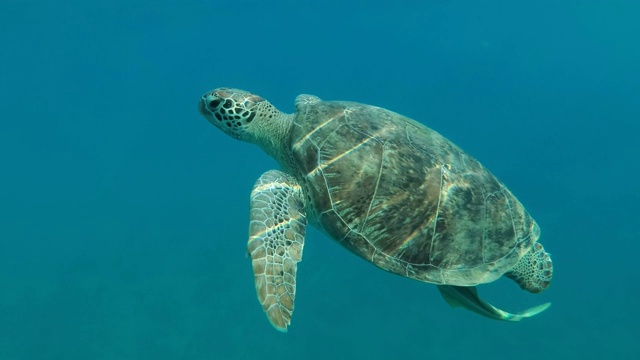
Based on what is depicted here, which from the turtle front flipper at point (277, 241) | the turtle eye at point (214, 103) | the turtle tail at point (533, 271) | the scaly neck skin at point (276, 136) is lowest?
the turtle tail at point (533, 271)

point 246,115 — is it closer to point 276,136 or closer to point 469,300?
point 276,136

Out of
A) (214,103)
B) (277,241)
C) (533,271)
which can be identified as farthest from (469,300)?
(214,103)

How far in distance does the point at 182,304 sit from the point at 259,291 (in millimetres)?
6841

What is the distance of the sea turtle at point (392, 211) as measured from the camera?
11.3ft

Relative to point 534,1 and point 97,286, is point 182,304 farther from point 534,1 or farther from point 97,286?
point 534,1

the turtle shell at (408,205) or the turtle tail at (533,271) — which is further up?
the turtle shell at (408,205)

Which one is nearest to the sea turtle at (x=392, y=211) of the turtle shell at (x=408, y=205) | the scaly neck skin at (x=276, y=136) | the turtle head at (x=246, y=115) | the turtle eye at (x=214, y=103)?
the turtle shell at (x=408, y=205)

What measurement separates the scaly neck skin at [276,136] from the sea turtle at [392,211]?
272 millimetres

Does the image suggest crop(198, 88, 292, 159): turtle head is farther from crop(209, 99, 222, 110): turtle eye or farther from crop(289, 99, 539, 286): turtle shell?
crop(289, 99, 539, 286): turtle shell

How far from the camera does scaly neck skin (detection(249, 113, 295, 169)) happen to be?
171 inches

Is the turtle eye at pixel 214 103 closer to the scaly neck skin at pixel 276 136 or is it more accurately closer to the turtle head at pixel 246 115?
the turtle head at pixel 246 115

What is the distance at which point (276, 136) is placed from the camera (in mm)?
4500

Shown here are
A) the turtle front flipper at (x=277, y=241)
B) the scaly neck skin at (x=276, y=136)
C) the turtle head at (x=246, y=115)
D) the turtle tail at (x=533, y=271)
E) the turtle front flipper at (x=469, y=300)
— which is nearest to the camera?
the turtle front flipper at (x=277, y=241)

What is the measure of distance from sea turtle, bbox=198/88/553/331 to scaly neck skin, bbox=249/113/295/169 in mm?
272
